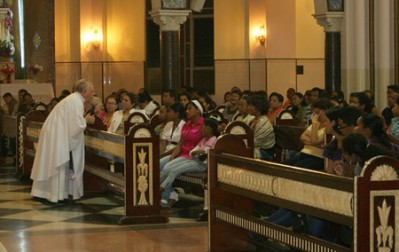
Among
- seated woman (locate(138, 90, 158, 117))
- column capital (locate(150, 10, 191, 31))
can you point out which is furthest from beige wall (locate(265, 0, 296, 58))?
seated woman (locate(138, 90, 158, 117))

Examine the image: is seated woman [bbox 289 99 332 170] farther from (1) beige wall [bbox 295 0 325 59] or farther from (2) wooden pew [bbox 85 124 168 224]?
(1) beige wall [bbox 295 0 325 59]

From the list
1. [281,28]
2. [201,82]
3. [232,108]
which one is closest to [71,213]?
[232,108]

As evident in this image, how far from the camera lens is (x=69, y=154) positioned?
12164 mm

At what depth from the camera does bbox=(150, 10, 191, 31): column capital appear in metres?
20.0

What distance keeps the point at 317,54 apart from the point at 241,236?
1868 cm

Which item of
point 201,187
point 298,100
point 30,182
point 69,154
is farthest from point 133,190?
point 298,100

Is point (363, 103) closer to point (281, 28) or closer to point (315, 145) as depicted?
point (315, 145)

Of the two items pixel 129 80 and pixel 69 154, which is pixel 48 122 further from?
pixel 129 80

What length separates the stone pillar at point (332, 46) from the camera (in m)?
20.4

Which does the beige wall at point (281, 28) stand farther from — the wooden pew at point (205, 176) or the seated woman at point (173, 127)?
the wooden pew at point (205, 176)

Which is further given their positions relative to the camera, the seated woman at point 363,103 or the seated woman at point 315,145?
the seated woman at point 363,103

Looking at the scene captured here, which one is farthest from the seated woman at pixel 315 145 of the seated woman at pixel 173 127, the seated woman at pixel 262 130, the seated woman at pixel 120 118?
the seated woman at pixel 120 118

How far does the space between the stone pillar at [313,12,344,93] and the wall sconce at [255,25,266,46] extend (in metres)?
5.76

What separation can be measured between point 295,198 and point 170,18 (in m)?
13.4
